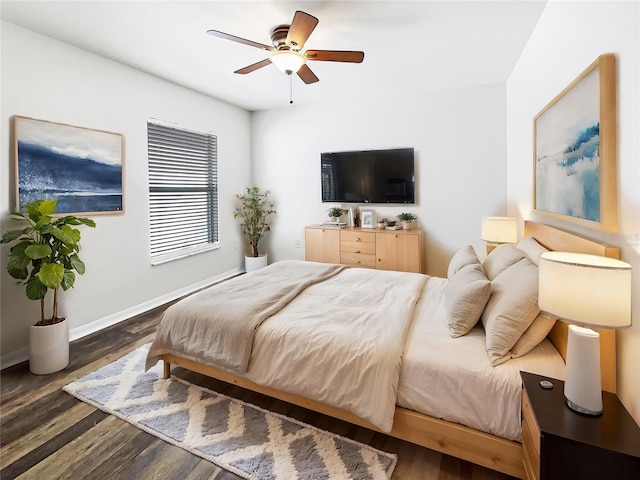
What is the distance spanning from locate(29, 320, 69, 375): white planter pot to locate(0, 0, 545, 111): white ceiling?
2297 mm

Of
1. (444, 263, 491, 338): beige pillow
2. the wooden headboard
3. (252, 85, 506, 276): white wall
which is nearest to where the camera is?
the wooden headboard

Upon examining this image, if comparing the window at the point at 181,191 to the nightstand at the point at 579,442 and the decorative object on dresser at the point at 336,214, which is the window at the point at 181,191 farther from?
the nightstand at the point at 579,442

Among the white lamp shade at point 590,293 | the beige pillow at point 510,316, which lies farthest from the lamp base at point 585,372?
the beige pillow at point 510,316

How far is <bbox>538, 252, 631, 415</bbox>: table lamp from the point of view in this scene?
41.1 inches

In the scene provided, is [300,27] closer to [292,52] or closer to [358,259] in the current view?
[292,52]

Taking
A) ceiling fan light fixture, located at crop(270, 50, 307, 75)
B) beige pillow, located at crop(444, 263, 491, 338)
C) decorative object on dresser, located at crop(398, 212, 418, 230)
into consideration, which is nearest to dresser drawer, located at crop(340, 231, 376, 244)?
decorative object on dresser, located at crop(398, 212, 418, 230)

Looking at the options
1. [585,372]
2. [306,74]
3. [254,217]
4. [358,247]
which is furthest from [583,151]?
[254,217]

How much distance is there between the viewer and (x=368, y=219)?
4.46 meters

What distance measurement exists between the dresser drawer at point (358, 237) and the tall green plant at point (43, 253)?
9.42ft

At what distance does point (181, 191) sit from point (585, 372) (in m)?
4.17

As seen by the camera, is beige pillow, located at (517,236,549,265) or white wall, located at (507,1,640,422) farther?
beige pillow, located at (517,236,549,265)

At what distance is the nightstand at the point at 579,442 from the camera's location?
99 cm

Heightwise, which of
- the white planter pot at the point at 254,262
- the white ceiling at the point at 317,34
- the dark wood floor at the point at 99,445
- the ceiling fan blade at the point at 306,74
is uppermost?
the white ceiling at the point at 317,34

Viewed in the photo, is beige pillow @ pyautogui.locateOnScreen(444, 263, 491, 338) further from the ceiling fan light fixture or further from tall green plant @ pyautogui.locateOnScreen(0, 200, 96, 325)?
tall green plant @ pyautogui.locateOnScreen(0, 200, 96, 325)
